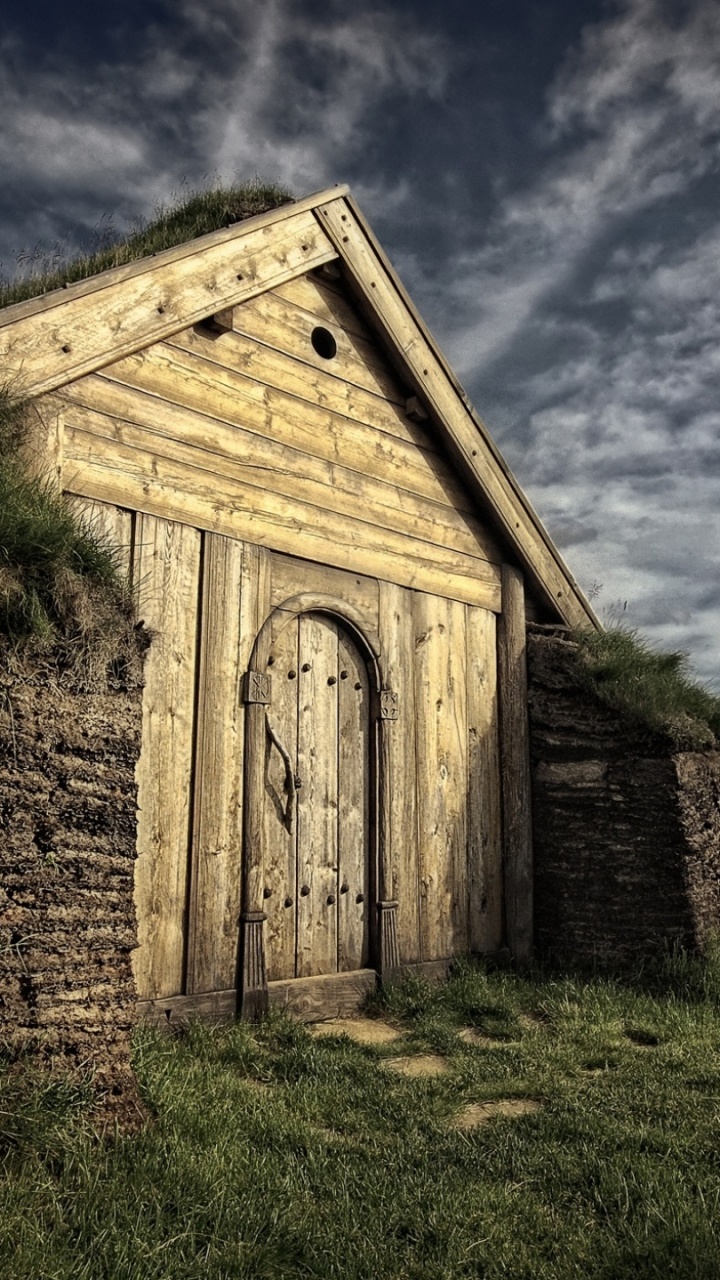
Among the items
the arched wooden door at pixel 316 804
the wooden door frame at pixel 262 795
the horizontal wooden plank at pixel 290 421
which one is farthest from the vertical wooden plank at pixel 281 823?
the horizontal wooden plank at pixel 290 421

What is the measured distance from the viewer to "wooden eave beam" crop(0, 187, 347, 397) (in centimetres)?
483

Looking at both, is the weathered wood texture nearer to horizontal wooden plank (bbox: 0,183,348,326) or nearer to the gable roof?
the gable roof

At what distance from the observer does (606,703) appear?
24.3 feet

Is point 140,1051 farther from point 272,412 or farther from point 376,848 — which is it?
point 272,412

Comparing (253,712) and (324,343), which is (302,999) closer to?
(253,712)

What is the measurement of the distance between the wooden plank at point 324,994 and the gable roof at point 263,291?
3.58 metres

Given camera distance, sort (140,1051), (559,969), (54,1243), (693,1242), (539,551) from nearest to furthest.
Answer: (54,1243), (693,1242), (140,1051), (559,969), (539,551)

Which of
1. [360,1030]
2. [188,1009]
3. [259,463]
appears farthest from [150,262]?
[360,1030]

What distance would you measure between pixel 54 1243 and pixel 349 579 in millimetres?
4505

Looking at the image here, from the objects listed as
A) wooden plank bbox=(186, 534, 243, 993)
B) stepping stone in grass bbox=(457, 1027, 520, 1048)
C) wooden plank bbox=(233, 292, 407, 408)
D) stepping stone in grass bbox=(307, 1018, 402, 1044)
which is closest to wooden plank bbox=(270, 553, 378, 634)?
wooden plank bbox=(186, 534, 243, 993)

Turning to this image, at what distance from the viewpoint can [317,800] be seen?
611 centimetres

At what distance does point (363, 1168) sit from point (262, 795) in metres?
2.46

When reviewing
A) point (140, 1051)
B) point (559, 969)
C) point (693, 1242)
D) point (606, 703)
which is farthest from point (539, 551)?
point (693, 1242)

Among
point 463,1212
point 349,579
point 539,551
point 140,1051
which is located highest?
point 539,551
